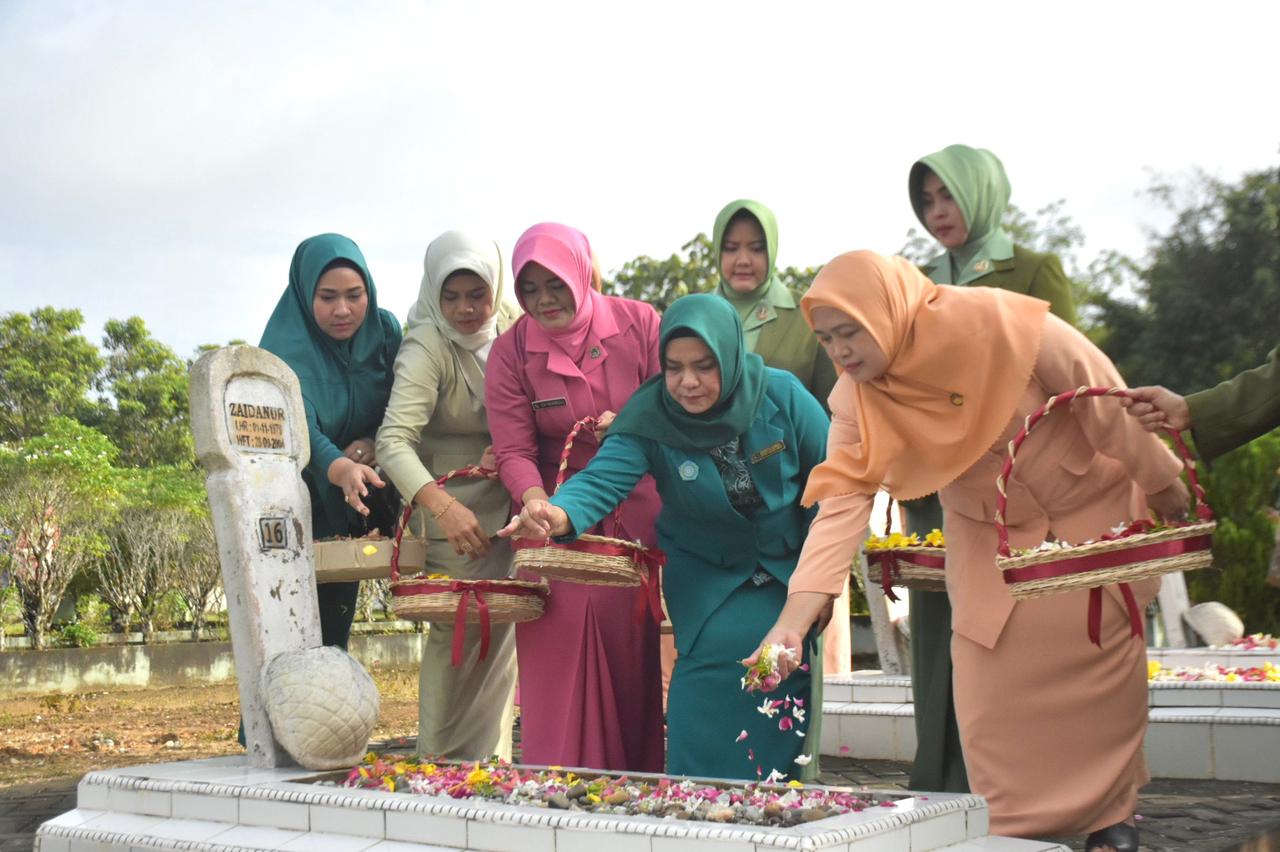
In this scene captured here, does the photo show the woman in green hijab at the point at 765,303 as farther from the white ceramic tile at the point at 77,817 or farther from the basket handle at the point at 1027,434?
the white ceramic tile at the point at 77,817

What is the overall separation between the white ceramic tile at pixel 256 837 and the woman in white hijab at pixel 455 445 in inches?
52.3

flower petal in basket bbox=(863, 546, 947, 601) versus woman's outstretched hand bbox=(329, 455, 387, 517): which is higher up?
woman's outstretched hand bbox=(329, 455, 387, 517)

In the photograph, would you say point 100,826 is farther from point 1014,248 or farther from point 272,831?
point 1014,248

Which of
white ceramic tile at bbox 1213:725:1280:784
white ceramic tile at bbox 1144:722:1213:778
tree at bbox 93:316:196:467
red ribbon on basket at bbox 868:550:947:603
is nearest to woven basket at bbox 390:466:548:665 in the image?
red ribbon on basket at bbox 868:550:947:603

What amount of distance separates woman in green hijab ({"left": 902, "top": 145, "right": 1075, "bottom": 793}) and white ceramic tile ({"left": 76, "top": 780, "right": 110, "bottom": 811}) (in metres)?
2.79

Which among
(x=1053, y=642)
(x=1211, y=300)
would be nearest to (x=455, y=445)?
(x=1053, y=642)

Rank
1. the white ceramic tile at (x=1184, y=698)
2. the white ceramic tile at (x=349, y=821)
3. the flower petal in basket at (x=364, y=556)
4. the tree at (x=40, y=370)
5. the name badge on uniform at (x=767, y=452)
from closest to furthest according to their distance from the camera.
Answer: the white ceramic tile at (x=349, y=821)
the name badge on uniform at (x=767, y=452)
the flower petal in basket at (x=364, y=556)
the white ceramic tile at (x=1184, y=698)
the tree at (x=40, y=370)

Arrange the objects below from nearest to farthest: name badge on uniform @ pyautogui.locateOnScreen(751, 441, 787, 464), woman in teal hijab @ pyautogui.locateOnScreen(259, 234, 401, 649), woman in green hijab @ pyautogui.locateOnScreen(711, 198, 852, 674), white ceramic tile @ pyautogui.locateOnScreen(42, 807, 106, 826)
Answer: name badge on uniform @ pyautogui.locateOnScreen(751, 441, 787, 464), white ceramic tile @ pyautogui.locateOnScreen(42, 807, 106, 826), woman in teal hijab @ pyautogui.locateOnScreen(259, 234, 401, 649), woman in green hijab @ pyautogui.locateOnScreen(711, 198, 852, 674)

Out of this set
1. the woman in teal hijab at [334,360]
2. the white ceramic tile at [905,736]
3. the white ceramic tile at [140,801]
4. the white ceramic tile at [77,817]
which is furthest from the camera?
the white ceramic tile at [905,736]

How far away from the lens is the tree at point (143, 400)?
26641 mm

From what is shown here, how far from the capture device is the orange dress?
13.0 feet

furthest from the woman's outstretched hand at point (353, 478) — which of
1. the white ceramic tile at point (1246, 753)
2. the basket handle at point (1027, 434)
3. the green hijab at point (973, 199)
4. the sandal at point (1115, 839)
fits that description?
the white ceramic tile at point (1246, 753)

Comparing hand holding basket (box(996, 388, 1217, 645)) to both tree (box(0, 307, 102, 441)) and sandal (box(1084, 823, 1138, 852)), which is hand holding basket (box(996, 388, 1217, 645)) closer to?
sandal (box(1084, 823, 1138, 852))

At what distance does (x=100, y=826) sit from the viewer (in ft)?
15.9
